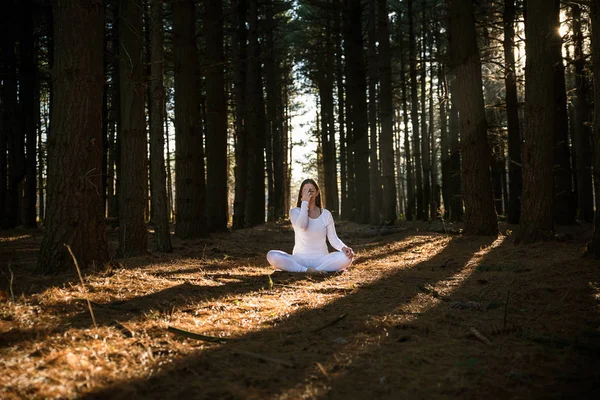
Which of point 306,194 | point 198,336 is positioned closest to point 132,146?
point 306,194

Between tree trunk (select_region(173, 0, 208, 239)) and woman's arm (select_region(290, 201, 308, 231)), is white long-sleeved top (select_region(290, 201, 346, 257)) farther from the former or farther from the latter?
tree trunk (select_region(173, 0, 208, 239))

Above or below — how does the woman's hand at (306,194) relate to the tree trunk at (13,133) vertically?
below

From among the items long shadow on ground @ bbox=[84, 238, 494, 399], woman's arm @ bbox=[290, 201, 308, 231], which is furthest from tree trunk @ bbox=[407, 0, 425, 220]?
long shadow on ground @ bbox=[84, 238, 494, 399]

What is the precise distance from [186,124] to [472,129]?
7.20 meters

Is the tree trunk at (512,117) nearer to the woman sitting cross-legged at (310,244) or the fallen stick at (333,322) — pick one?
the woman sitting cross-legged at (310,244)

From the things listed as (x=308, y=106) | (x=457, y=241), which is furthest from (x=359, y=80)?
(x=308, y=106)

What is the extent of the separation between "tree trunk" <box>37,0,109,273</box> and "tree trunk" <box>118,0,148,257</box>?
205 cm

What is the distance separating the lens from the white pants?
752 cm

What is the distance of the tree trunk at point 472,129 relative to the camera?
11.3 metres

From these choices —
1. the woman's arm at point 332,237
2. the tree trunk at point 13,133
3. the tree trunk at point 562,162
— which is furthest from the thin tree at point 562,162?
the tree trunk at point 13,133

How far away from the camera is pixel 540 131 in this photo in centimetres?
914

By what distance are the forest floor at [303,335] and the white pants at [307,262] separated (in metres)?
0.52

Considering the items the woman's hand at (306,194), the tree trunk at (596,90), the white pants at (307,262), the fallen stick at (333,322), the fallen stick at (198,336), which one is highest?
the tree trunk at (596,90)

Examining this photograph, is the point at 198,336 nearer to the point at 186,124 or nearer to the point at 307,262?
the point at 307,262
